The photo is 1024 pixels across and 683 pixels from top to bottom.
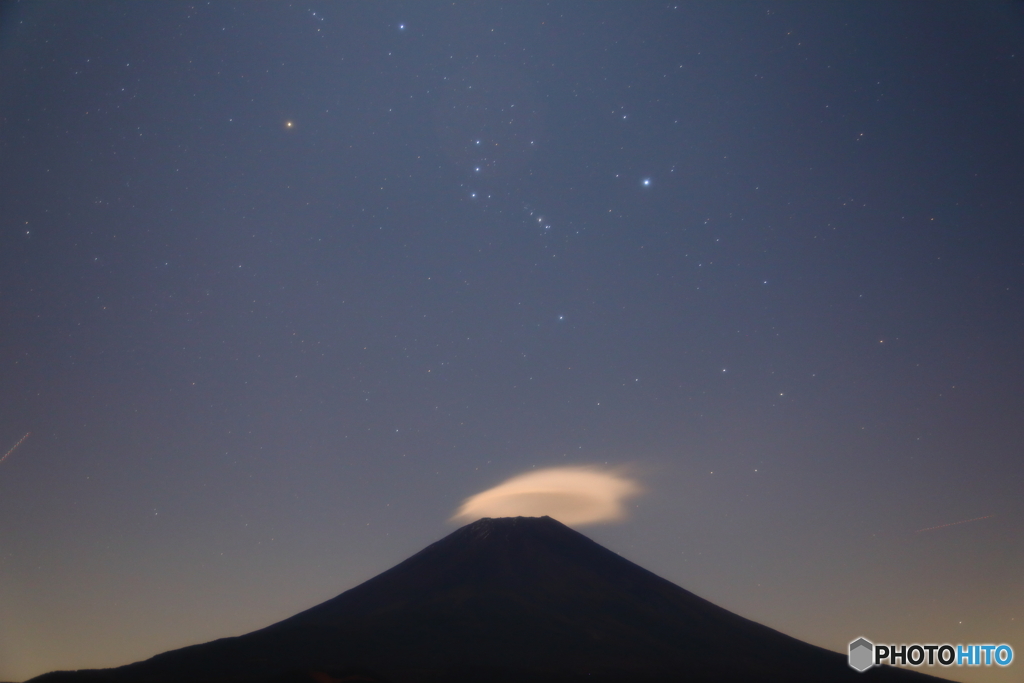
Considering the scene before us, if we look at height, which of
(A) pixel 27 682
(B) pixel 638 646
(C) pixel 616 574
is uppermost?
(C) pixel 616 574

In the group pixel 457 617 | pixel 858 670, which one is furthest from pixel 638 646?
pixel 858 670

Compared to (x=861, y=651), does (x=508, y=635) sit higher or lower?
lower

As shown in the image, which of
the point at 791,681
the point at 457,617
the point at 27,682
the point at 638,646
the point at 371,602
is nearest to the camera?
the point at 27,682

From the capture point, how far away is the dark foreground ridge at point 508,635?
83.3 ft

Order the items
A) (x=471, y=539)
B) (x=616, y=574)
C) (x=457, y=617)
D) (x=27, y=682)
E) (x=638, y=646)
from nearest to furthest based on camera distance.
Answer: (x=27, y=682) → (x=638, y=646) → (x=457, y=617) → (x=616, y=574) → (x=471, y=539)

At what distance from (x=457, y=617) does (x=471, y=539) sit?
455 inches

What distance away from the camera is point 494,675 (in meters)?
24.7

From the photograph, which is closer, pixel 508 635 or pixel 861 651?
pixel 861 651

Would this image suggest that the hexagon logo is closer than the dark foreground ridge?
Yes

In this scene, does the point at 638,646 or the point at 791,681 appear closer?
the point at 791,681

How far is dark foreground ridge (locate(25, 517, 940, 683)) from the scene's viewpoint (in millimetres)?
25375

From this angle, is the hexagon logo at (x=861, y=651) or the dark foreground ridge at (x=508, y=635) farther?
the dark foreground ridge at (x=508, y=635)

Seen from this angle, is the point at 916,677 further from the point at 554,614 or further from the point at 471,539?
the point at 471,539

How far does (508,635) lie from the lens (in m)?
29.8
